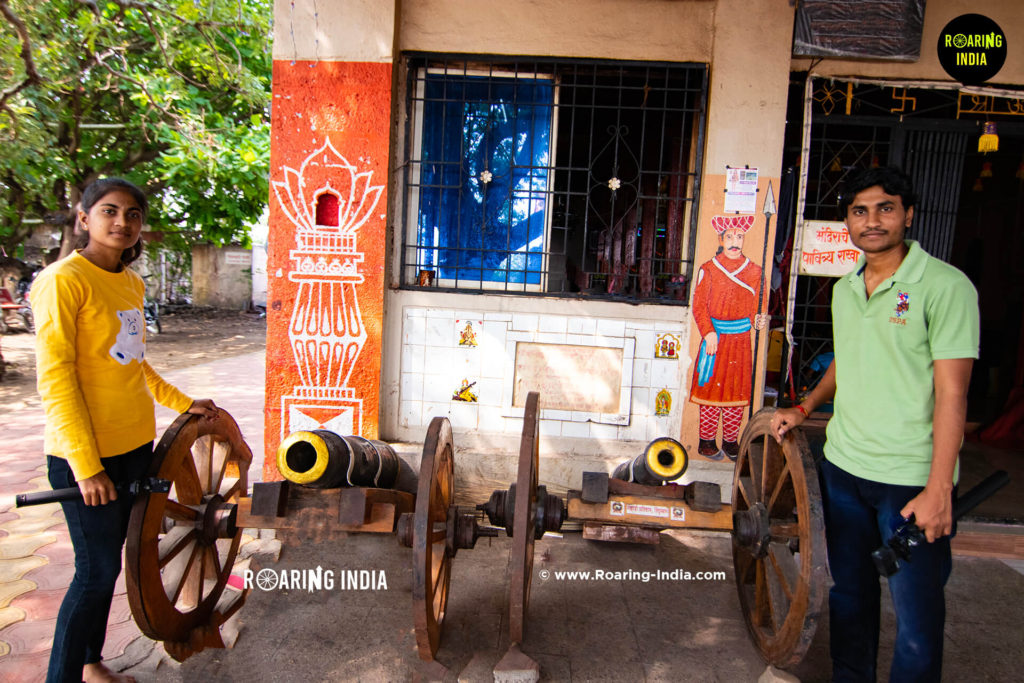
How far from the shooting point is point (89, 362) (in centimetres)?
228

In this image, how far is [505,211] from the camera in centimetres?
455

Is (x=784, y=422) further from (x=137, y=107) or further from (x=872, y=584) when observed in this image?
(x=137, y=107)

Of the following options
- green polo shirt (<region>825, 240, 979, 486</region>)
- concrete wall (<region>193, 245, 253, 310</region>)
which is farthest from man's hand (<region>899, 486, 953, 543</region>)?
concrete wall (<region>193, 245, 253, 310</region>)

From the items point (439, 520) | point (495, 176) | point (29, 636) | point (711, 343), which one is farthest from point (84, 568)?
point (711, 343)

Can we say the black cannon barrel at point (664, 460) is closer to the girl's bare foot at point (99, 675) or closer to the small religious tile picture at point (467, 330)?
the small religious tile picture at point (467, 330)

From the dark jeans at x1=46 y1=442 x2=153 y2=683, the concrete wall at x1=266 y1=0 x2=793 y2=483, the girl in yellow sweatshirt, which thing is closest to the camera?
the girl in yellow sweatshirt

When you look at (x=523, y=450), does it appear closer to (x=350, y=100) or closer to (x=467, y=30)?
(x=350, y=100)

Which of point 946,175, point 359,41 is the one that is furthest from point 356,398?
point 946,175

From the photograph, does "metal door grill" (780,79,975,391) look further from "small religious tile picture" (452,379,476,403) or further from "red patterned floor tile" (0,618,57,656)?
"red patterned floor tile" (0,618,57,656)

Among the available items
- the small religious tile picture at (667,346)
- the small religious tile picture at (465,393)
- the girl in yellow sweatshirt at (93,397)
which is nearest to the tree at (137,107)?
the girl in yellow sweatshirt at (93,397)

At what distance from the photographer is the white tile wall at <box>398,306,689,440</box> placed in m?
4.34

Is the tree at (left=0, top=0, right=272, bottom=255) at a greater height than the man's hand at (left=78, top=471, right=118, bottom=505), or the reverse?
the tree at (left=0, top=0, right=272, bottom=255)

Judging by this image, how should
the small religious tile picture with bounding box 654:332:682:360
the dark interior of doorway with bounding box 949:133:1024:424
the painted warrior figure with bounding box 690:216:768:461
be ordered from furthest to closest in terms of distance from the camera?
the dark interior of doorway with bounding box 949:133:1024:424, the small religious tile picture with bounding box 654:332:682:360, the painted warrior figure with bounding box 690:216:768:461

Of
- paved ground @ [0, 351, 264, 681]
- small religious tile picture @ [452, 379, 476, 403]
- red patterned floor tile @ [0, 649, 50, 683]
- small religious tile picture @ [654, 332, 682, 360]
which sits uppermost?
small religious tile picture @ [654, 332, 682, 360]
